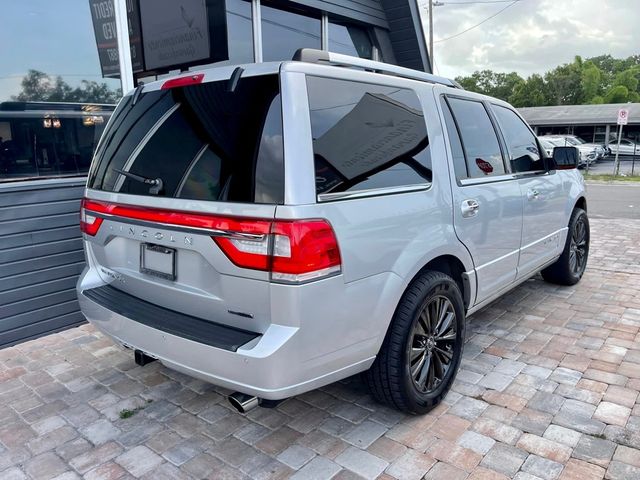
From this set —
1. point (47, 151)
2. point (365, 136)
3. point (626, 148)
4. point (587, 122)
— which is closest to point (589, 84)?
point (587, 122)

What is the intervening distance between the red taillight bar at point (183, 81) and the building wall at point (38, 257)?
81.9 inches

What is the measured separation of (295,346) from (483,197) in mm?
1845

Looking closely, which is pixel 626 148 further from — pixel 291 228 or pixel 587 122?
pixel 291 228

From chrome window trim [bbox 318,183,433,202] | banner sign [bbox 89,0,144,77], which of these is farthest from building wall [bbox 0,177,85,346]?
chrome window trim [bbox 318,183,433,202]

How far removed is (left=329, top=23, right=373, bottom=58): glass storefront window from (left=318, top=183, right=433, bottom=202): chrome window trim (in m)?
5.48

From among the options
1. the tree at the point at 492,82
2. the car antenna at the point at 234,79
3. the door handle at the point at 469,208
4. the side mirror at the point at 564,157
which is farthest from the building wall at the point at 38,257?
the tree at the point at 492,82

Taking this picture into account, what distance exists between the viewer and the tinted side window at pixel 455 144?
3.14 meters

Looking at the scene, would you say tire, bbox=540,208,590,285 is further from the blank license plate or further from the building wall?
the building wall

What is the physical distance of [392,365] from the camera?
2621 millimetres

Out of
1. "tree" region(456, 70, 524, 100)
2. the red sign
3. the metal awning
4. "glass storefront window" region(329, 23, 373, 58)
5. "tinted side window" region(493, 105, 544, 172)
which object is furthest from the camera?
"tree" region(456, 70, 524, 100)

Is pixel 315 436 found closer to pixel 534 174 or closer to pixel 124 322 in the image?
pixel 124 322

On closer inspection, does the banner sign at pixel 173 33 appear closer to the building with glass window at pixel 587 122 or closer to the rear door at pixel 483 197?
the rear door at pixel 483 197

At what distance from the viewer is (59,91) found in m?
4.30

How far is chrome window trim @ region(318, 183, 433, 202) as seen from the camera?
222cm
